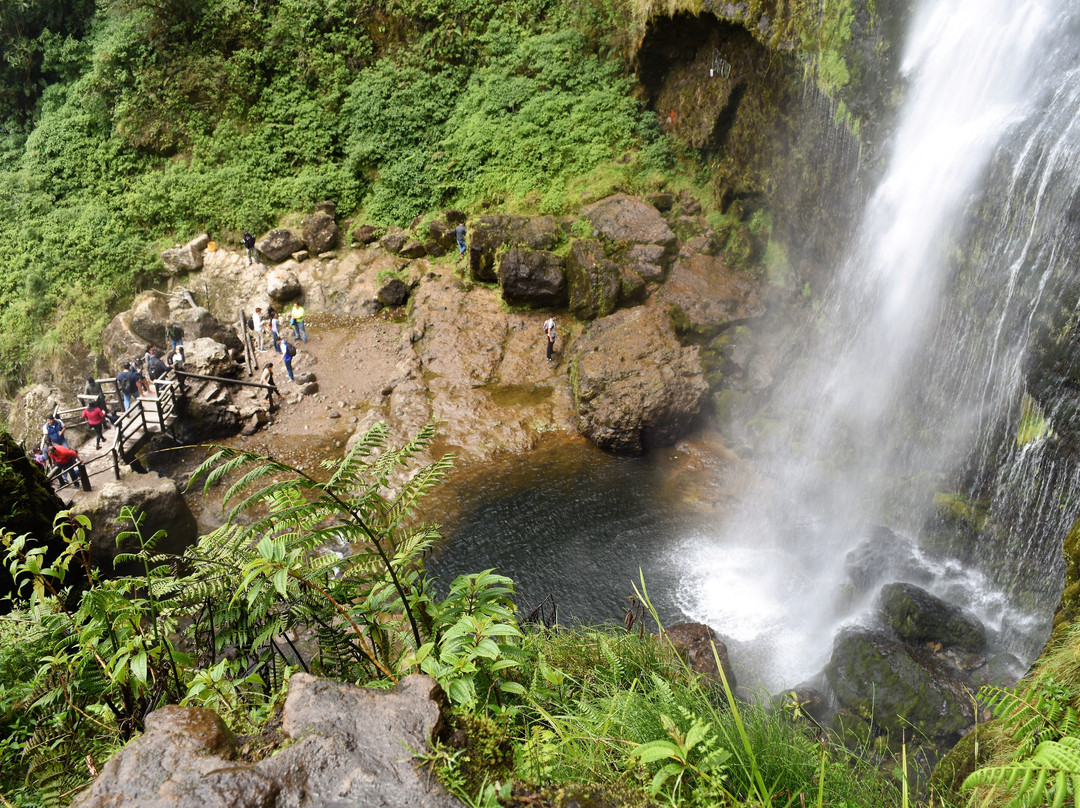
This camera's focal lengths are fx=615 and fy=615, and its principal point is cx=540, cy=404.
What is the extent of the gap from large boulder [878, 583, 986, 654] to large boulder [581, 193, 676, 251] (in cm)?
1003

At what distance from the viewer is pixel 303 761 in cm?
202

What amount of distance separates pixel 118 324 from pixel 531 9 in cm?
1566

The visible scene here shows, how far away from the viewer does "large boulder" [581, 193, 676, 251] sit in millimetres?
15555

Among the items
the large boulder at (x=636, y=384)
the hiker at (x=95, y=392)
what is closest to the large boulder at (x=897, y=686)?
the large boulder at (x=636, y=384)

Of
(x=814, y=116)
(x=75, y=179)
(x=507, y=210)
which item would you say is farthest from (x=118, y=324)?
(x=814, y=116)

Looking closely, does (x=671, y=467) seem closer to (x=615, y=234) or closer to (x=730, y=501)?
(x=730, y=501)

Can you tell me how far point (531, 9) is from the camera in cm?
1967

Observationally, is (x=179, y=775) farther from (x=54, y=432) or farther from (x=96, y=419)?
(x=96, y=419)

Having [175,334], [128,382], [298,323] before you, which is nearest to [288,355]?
[298,323]

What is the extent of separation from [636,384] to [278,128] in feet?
50.0

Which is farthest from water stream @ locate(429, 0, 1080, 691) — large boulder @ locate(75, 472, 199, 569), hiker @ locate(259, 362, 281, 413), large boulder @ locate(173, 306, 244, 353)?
large boulder @ locate(173, 306, 244, 353)

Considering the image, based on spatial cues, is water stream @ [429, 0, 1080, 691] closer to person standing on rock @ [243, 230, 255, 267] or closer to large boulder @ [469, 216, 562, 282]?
large boulder @ [469, 216, 562, 282]

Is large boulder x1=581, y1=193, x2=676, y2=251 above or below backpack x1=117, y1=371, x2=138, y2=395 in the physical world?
above

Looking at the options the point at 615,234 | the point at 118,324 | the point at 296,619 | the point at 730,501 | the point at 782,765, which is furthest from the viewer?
the point at 118,324
